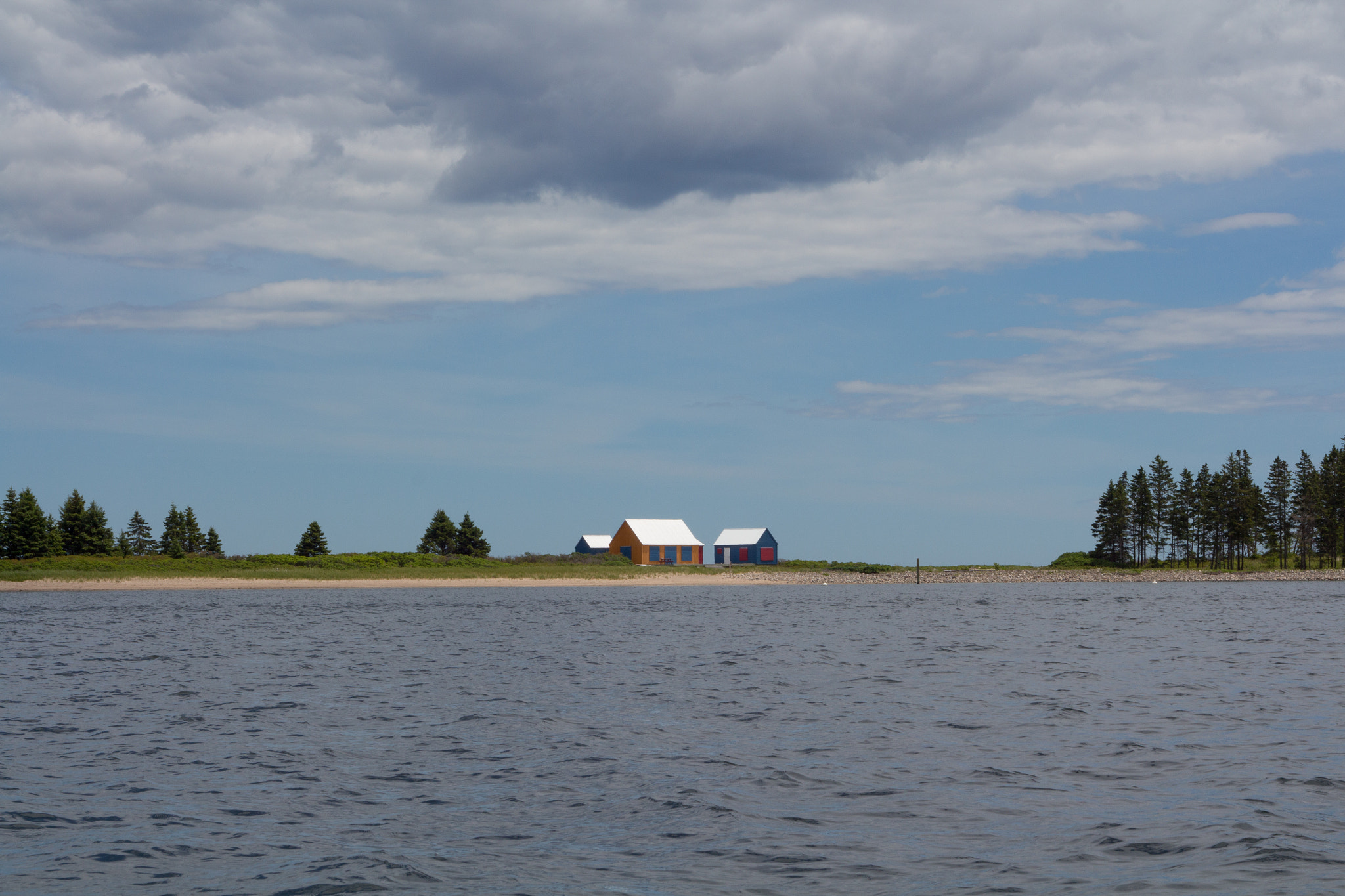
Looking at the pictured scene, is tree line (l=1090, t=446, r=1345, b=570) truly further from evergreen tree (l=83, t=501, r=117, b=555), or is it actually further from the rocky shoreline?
evergreen tree (l=83, t=501, r=117, b=555)

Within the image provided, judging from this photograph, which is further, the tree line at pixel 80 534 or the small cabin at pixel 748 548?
the small cabin at pixel 748 548

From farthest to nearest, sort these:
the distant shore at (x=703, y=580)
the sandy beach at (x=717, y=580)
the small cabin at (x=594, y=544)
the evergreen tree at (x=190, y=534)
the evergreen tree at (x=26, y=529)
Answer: the small cabin at (x=594, y=544), the evergreen tree at (x=190, y=534), the evergreen tree at (x=26, y=529), the distant shore at (x=703, y=580), the sandy beach at (x=717, y=580)

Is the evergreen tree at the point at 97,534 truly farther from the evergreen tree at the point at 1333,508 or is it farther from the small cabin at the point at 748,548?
the evergreen tree at the point at 1333,508

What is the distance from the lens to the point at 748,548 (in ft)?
453

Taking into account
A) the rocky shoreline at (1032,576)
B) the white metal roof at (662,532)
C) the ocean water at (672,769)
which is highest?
the white metal roof at (662,532)

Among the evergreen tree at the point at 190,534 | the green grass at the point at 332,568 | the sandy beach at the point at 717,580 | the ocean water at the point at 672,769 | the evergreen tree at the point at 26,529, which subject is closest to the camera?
the ocean water at the point at 672,769

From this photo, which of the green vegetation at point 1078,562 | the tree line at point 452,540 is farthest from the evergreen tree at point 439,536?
the green vegetation at point 1078,562

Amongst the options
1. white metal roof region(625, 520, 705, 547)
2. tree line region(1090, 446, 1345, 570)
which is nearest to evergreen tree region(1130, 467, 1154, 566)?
tree line region(1090, 446, 1345, 570)

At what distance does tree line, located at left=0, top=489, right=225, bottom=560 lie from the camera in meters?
94.8

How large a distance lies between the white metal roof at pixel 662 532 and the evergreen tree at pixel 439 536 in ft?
78.3

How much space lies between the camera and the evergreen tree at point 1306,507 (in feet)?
412

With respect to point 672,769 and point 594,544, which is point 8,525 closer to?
point 594,544

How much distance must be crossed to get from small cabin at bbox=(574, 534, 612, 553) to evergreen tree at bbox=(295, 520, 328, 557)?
1408 inches

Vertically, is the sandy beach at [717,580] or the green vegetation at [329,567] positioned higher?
the green vegetation at [329,567]
